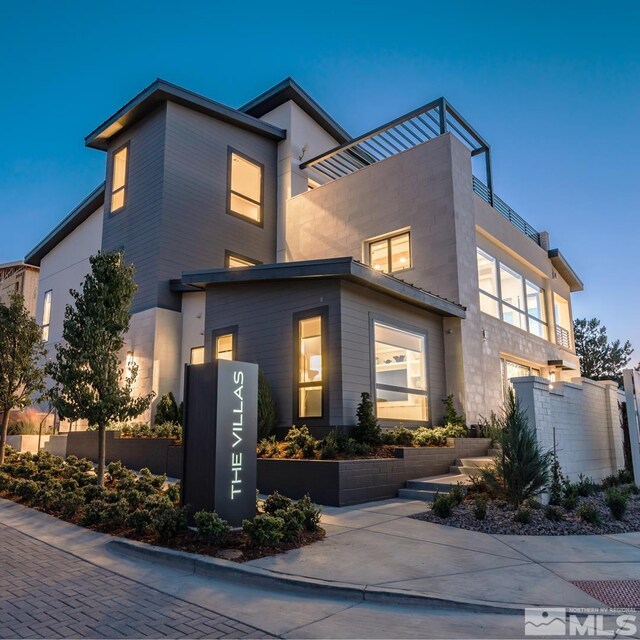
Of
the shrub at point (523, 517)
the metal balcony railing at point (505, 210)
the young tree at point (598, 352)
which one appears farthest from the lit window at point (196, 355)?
the young tree at point (598, 352)

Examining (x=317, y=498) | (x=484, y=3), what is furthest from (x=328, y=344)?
(x=484, y=3)

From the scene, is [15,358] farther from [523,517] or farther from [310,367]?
[523,517]

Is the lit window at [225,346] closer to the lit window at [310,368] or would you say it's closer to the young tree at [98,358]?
the lit window at [310,368]

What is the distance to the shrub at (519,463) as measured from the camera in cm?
770

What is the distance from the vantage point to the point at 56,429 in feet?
56.2

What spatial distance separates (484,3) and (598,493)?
18.5 metres

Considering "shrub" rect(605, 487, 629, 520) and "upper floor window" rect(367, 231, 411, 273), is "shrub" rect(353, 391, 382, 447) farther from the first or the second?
"upper floor window" rect(367, 231, 411, 273)

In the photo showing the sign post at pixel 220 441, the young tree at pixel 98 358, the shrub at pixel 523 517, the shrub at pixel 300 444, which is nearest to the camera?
the sign post at pixel 220 441

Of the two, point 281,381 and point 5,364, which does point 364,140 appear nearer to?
point 281,381

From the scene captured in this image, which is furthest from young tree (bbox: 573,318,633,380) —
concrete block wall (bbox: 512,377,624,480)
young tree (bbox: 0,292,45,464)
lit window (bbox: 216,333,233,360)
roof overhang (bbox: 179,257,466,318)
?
young tree (bbox: 0,292,45,464)

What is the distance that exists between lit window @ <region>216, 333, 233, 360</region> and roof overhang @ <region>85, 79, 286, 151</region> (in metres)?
7.99

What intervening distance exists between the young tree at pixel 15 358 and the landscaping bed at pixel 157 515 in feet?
8.54

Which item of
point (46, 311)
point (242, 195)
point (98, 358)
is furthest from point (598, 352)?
point (98, 358)

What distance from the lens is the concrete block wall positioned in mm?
8688
